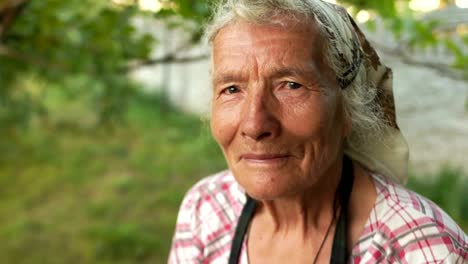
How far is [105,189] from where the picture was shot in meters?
5.99

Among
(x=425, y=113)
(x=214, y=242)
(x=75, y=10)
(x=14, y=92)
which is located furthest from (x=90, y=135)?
(x=214, y=242)

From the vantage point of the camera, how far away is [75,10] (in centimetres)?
250

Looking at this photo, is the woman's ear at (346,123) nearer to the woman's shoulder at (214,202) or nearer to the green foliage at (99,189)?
the woman's shoulder at (214,202)

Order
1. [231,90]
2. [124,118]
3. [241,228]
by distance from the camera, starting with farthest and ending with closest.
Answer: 1. [124,118]
2. [241,228]
3. [231,90]

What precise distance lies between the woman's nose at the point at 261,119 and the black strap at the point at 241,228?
407mm

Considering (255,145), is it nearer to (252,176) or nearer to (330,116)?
(252,176)

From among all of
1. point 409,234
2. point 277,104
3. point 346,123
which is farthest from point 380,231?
point 277,104

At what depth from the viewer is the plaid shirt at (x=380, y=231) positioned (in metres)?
1.39

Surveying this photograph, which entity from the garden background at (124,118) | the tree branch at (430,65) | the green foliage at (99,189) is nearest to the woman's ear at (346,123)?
the garden background at (124,118)

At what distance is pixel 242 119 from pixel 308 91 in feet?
0.64

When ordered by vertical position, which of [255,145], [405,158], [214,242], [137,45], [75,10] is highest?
[75,10]

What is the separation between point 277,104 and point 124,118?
410 cm

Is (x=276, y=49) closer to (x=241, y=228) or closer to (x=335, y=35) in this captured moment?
(x=335, y=35)

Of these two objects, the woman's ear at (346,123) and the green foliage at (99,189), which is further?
the green foliage at (99,189)
